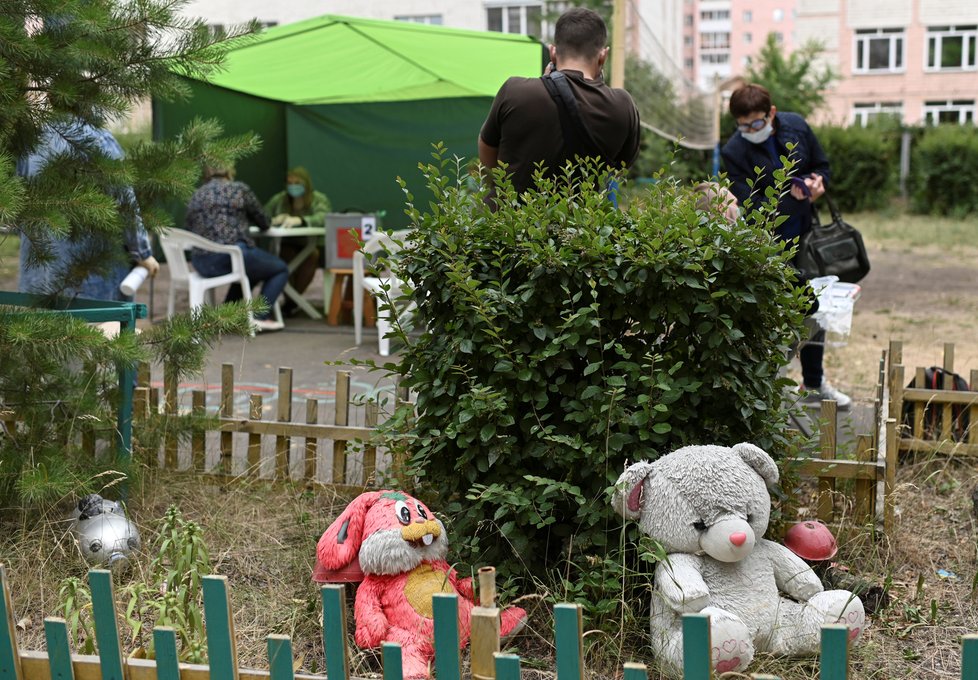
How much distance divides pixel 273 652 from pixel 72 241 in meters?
2.34

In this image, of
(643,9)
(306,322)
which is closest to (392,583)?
(306,322)

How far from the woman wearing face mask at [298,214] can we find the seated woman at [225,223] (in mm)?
991

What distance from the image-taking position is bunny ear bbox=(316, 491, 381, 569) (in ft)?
10.4

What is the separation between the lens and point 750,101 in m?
5.71

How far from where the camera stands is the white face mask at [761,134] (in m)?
5.76

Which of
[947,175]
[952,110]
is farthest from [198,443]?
[952,110]

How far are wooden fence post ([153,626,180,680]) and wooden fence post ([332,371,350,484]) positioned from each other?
2011 millimetres

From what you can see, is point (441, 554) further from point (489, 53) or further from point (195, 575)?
point (489, 53)

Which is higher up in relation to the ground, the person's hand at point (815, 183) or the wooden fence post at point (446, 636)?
the person's hand at point (815, 183)

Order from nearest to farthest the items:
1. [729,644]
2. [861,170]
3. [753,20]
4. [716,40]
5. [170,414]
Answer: [729,644] → [170,414] → [861,170] → [753,20] → [716,40]

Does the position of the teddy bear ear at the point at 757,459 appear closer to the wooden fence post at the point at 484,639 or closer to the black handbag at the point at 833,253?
the wooden fence post at the point at 484,639

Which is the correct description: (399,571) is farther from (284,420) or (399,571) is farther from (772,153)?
(772,153)

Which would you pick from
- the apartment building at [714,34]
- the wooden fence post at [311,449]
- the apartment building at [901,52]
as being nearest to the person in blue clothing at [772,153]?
the wooden fence post at [311,449]

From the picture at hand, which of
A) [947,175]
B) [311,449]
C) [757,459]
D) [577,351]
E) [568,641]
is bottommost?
[311,449]
